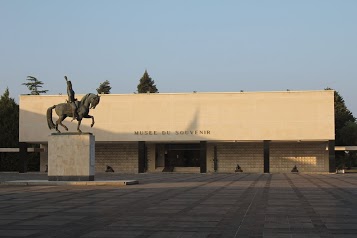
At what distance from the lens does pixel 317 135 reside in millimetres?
51594

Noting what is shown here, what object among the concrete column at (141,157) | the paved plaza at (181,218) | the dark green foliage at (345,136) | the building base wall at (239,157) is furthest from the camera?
the dark green foliage at (345,136)

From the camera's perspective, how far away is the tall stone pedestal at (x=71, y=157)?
27906 mm

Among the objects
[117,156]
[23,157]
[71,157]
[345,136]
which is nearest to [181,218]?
[71,157]

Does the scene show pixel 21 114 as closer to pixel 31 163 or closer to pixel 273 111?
pixel 31 163

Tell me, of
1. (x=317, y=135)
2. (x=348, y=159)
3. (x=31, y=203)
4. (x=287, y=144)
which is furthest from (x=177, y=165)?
(x=31, y=203)

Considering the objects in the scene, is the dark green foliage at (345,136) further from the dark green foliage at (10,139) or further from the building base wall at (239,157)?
the dark green foliage at (10,139)

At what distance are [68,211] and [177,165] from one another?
46.7 meters

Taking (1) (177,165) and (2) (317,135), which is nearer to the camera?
(2) (317,135)

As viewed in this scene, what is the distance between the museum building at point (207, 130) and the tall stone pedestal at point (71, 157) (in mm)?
26098

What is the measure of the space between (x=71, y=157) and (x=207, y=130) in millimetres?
26887

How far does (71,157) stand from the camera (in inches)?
1104

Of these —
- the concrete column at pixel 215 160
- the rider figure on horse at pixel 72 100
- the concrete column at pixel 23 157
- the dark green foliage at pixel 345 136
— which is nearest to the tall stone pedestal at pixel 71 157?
the rider figure on horse at pixel 72 100

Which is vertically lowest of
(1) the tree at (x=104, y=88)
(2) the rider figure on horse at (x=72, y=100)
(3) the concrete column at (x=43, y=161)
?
(3) the concrete column at (x=43, y=161)

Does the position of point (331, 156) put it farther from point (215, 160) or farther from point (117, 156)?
point (117, 156)
